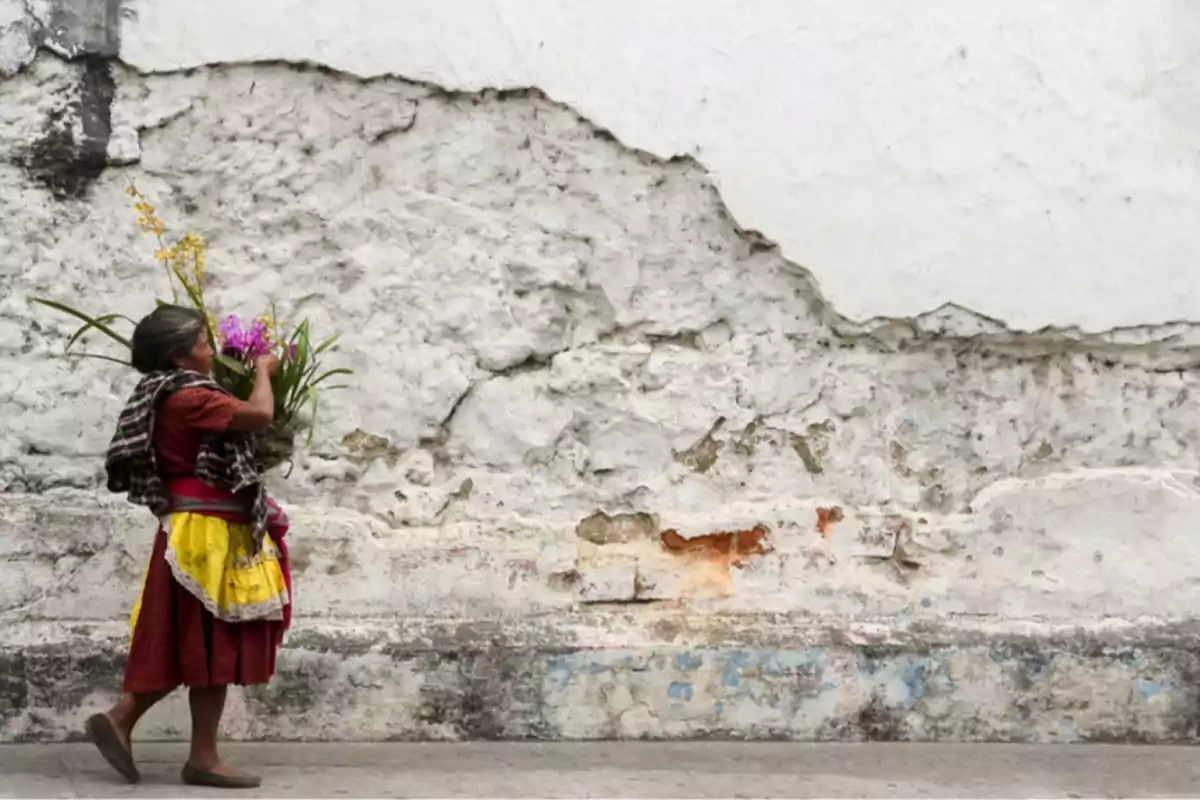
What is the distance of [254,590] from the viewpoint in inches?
113

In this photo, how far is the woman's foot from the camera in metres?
2.88

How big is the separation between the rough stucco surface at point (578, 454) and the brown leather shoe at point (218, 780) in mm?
457

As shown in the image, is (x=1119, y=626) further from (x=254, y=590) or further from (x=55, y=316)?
(x=55, y=316)

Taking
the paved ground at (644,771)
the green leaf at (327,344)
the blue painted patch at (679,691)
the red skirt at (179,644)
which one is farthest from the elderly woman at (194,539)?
the blue painted patch at (679,691)

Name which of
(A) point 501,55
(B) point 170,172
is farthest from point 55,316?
(A) point 501,55

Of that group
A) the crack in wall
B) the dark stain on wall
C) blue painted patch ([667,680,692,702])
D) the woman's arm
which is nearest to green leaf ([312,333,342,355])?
the crack in wall

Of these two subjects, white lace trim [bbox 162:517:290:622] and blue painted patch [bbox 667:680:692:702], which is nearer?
white lace trim [bbox 162:517:290:622]

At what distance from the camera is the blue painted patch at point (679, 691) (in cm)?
351

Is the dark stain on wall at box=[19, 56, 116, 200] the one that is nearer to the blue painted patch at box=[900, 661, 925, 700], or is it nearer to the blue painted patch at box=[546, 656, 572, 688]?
the blue painted patch at box=[546, 656, 572, 688]

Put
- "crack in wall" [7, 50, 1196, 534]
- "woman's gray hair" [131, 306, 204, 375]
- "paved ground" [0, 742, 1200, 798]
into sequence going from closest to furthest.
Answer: "woman's gray hair" [131, 306, 204, 375] < "paved ground" [0, 742, 1200, 798] < "crack in wall" [7, 50, 1196, 534]

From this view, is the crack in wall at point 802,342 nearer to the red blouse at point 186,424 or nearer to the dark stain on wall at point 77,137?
the dark stain on wall at point 77,137

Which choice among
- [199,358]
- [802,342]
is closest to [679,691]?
[802,342]

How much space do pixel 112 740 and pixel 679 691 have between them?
1.47 m

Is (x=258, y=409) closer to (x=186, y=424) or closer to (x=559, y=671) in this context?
(x=186, y=424)
